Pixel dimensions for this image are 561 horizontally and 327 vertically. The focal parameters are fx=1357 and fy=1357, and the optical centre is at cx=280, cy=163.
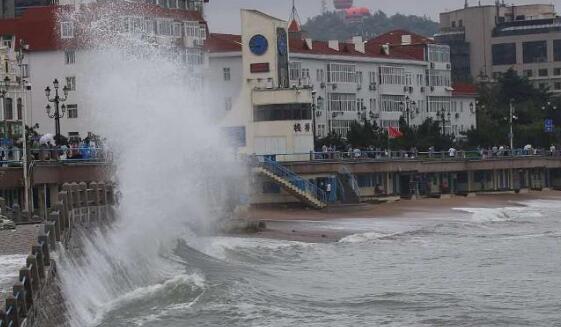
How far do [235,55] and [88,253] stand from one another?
204ft

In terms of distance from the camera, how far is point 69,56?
8025cm

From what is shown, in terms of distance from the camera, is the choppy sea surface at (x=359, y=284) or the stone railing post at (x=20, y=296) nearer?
the stone railing post at (x=20, y=296)

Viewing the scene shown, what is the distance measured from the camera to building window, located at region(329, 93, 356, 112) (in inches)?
4028

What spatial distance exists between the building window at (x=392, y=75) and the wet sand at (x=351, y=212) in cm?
2201

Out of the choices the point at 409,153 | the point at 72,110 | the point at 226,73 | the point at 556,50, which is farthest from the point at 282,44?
the point at 556,50

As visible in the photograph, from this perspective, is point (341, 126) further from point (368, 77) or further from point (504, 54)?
point (504, 54)

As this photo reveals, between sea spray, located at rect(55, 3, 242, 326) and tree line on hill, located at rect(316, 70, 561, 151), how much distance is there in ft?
117

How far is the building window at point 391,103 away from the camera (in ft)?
357

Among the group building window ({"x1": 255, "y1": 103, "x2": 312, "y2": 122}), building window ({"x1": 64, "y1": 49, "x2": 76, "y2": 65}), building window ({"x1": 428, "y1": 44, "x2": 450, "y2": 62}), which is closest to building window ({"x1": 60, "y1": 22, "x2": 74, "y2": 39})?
building window ({"x1": 64, "y1": 49, "x2": 76, "y2": 65})

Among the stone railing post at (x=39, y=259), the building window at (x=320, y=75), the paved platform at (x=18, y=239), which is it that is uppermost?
the building window at (x=320, y=75)

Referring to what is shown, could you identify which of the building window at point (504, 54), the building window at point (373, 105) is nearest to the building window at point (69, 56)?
the building window at point (373, 105)

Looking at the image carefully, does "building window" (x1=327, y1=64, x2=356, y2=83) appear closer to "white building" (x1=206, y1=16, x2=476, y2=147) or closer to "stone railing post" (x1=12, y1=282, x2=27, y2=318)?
"white building" (x1=206, y1=16, x2=476, y2=147)

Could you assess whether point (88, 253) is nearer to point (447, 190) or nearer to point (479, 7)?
point (447, 190)

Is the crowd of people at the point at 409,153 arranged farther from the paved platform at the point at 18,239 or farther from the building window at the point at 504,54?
the building window at the point at 504,54
